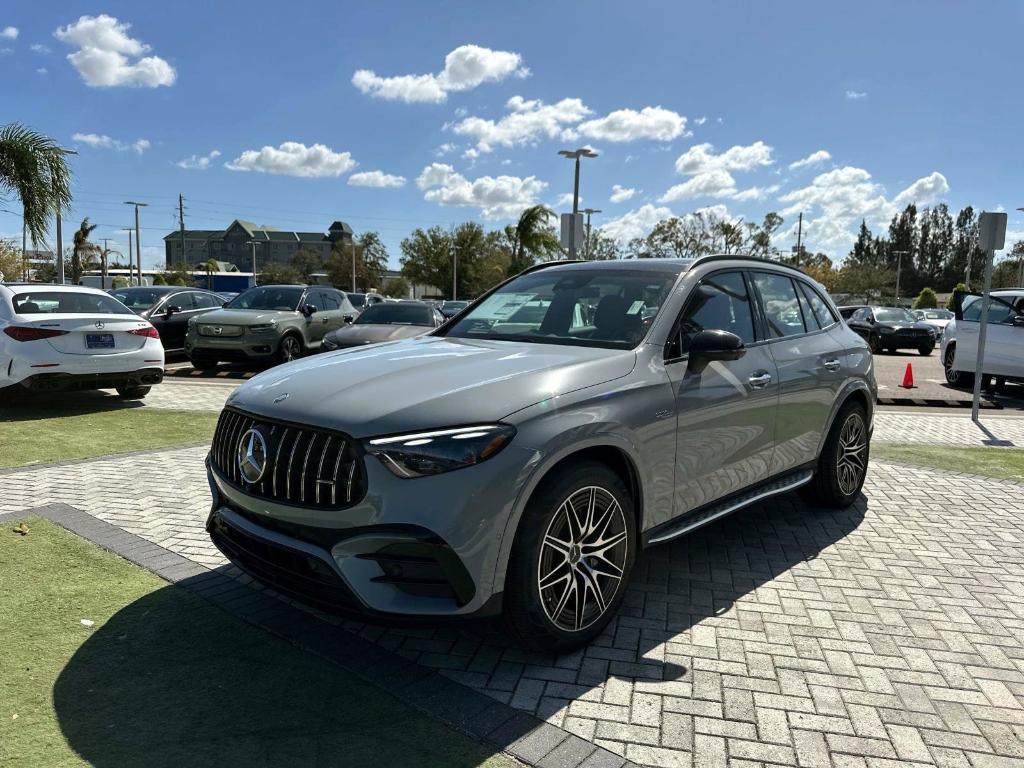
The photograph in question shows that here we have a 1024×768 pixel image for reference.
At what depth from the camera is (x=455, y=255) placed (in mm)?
66312

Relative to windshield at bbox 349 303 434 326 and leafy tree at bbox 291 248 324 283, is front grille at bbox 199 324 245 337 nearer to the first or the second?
windshield at bbox 349 303 434 326

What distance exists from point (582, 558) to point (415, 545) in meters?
0.84

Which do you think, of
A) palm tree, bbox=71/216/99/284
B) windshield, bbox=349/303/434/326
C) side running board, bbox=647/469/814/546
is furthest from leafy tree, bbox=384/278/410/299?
side running board, bbox=647/469/814/546

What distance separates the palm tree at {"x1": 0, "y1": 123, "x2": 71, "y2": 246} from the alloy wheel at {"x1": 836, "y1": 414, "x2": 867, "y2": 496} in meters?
15.1

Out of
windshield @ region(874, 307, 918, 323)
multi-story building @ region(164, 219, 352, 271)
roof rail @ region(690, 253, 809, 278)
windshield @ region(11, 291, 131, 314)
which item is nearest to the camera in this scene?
roof rail @ region(690, 253, 809, 278)

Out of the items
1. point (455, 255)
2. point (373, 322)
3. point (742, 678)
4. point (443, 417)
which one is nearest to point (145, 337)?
point (373, 322)

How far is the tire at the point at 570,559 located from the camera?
2854mm

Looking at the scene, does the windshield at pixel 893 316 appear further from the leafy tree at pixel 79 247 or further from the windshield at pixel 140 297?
the leafy tree at pixel 79 247

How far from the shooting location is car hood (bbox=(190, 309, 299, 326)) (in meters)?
13.2

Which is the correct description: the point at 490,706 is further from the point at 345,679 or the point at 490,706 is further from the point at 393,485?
the point at 393,485

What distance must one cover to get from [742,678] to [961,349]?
12729 mm

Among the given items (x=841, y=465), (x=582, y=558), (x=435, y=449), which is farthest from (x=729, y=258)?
(x=435, y=449)

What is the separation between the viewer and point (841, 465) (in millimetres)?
5348

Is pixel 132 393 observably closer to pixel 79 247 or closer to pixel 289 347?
pixel 289 347
